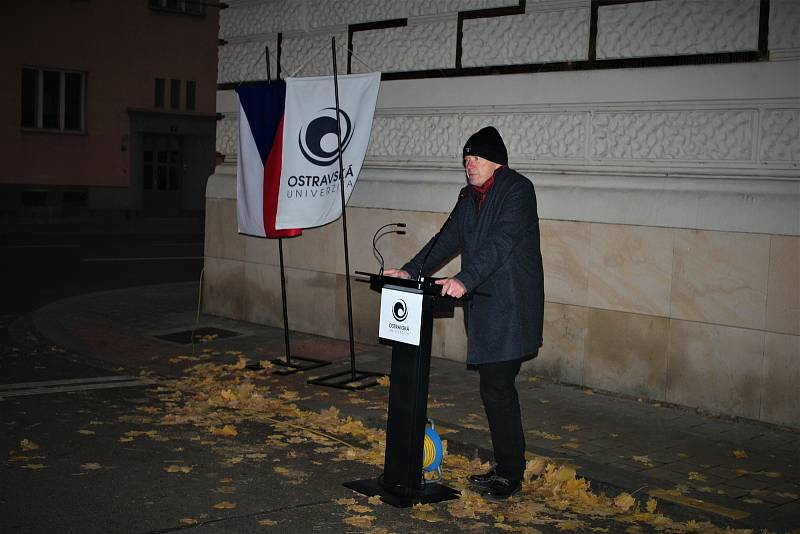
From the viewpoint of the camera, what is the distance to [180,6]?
34031 mm

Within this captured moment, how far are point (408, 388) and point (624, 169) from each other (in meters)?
3.51

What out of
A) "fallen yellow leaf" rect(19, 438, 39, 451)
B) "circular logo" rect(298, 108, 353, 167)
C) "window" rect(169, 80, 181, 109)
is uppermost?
"window" rect(169, 80, 181, 109)

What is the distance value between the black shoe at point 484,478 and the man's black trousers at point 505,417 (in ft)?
0.26

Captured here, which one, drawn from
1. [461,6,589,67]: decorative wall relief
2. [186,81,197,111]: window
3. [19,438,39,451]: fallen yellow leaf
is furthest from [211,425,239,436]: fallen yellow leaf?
[186,81,197,111]: window

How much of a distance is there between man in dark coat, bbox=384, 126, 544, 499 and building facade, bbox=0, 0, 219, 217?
84.5 feet

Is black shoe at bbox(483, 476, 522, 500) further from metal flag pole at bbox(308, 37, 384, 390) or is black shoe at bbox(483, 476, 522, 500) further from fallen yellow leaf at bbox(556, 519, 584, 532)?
metal flag pole at bbox(308, 37, 384, 390)

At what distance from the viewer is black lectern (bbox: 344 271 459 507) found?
5340 mm

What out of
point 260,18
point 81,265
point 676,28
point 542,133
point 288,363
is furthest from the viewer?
point 81,265

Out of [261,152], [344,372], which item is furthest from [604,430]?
[261,152]

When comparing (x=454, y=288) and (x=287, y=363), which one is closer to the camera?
(x=454, y=288)

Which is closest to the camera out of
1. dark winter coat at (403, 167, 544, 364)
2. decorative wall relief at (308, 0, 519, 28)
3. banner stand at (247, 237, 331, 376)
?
dark winter coat at (403, 167, 544, 364)

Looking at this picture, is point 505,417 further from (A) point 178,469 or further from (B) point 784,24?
(B) point 784,24

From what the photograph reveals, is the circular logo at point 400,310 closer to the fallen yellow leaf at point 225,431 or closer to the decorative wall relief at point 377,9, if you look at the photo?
the fallen yellow leaf at point 225,431

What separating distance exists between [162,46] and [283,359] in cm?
2623
